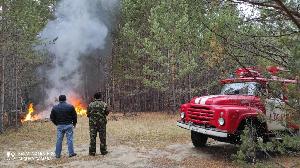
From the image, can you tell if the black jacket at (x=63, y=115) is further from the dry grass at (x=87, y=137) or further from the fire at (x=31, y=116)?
the fire at (x=31, y=116)

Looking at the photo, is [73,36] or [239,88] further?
[73,36]

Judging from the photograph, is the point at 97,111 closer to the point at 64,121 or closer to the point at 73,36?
the point at 64,121

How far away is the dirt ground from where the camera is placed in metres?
10.8

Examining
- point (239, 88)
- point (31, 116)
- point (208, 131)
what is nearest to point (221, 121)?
point (208, 131)

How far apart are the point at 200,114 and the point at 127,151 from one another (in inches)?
107

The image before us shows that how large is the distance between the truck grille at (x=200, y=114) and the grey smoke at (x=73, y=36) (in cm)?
1570

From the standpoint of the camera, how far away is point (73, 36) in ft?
90.3

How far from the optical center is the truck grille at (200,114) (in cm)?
1105

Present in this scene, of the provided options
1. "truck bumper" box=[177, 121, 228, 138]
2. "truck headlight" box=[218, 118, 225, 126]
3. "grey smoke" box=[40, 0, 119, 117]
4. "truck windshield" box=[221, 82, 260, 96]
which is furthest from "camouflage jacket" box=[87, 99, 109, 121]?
"grey smoke" box=[40, 0, 119, 117]

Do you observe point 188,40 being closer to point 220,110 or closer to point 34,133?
point 34,133

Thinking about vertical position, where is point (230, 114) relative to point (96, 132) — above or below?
above

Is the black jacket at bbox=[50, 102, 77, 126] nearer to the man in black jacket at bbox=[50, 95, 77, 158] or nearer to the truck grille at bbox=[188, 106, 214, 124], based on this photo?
the man in black jacket at bbox=[50, 95, 77, 158]

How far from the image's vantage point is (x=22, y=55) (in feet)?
65.2

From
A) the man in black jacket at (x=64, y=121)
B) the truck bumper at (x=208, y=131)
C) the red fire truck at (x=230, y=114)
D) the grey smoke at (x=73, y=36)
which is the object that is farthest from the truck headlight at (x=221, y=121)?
the grey smoke at (x=73, y=36)
